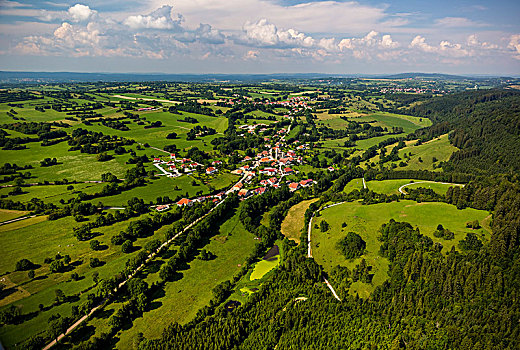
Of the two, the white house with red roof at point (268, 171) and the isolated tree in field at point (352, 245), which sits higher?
the white house with red roof at point (268, 171)

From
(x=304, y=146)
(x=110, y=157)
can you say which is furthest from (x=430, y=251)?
(x=110, y=157)

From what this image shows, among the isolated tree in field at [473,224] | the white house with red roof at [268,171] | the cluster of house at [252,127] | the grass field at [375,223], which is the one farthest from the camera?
the cluster of house at [252,127]

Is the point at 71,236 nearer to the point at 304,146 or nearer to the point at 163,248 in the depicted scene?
the point at 163,248

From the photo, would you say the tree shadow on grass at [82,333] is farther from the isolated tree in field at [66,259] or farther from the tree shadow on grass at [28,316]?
the isolated tree in field at [66,259]

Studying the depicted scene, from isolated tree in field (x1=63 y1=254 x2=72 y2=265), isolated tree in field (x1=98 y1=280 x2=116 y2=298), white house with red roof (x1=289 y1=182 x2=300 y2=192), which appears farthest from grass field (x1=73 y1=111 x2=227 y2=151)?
isolated tree in field (x1=98 y1=280 x2=116 y2=298)

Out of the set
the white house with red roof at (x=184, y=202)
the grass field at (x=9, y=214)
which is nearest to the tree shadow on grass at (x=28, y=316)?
the grass field at (x=9, y=214)

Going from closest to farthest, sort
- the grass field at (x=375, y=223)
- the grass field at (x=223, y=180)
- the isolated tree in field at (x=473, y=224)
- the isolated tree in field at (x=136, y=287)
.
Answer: the isolated tree in field at (x=136, y=287)
the grass field at (x=375, y=223)
the isolated tree in field at (x=473, y=224)
the grass field at (x=223, y=180)

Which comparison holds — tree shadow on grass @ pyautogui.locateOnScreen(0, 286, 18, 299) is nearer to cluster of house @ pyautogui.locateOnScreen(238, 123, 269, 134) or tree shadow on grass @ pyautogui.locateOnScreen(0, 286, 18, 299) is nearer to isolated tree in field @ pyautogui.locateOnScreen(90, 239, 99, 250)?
isolated tree in field @ pyautogui.locateOnScreen(90, 239, 99, 250)
